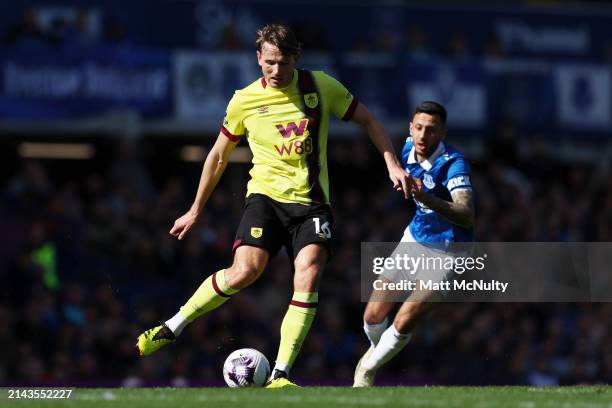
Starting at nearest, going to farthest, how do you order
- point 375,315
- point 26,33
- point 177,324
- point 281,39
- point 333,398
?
1. point 333,398
2. point 281,39
3. point 177,324
4. point 375,315
5. point 26,33

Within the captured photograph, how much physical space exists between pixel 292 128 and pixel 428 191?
1.40m

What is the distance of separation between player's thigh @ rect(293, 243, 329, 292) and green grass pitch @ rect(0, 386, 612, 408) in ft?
2.49

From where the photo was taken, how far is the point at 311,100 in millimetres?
9906

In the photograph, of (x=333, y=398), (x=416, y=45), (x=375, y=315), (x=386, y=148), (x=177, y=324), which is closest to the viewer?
(x=333, y=398)

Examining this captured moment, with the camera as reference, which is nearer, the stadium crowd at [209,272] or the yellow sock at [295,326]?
the yellow sock at [295,326]

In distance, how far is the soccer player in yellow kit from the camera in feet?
31.7

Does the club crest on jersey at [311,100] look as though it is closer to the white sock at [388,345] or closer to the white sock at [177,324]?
the white sock at [177,324]

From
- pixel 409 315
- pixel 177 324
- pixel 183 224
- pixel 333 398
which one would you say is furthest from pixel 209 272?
pixel 333 398

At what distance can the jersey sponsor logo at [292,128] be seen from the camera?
9.82m

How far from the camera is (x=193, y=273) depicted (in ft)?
55.4

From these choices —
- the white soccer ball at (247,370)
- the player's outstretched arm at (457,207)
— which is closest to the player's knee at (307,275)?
the white soccer ball at (247,370)

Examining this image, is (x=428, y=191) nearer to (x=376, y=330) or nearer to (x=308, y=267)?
(x=376, y=330)

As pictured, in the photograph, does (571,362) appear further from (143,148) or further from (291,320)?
(291,320)

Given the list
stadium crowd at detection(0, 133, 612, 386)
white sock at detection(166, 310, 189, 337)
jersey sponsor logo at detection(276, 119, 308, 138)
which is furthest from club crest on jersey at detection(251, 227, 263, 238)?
stadium crowd at detection(0, 133, 612, 386)
